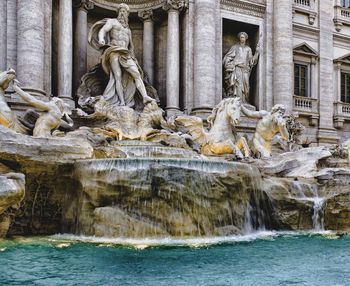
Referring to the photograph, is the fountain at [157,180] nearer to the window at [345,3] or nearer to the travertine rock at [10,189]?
the travertine rock at [10,189]

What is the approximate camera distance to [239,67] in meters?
16.2

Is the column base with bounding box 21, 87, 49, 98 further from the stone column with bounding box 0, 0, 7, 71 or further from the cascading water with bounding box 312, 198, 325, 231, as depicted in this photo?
the cascading water with bounding box 312, 198, 325, 231

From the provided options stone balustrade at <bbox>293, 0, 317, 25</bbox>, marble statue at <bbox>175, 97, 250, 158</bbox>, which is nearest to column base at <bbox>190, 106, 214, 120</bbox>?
marble statue at <bbox>175, 97, 250, 158</bbox>

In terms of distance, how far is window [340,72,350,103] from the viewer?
64.9ft

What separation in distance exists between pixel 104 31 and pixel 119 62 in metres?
1.07

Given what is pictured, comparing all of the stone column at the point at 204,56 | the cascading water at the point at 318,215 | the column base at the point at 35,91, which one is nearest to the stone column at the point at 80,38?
the column base at the point at 35,91

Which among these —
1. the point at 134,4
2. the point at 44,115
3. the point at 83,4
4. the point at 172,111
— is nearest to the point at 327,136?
the point at 172,111

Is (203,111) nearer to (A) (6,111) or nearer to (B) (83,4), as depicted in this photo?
(B) (83,4)

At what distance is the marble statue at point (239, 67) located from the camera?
53.2ft

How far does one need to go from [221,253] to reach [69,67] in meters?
9.23

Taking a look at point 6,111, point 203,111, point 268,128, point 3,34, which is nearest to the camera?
point 6,111

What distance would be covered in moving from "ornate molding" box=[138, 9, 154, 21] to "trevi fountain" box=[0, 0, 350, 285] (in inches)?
66.7

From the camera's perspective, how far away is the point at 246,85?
16453mm

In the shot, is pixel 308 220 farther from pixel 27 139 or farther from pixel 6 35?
pixel 6 35
